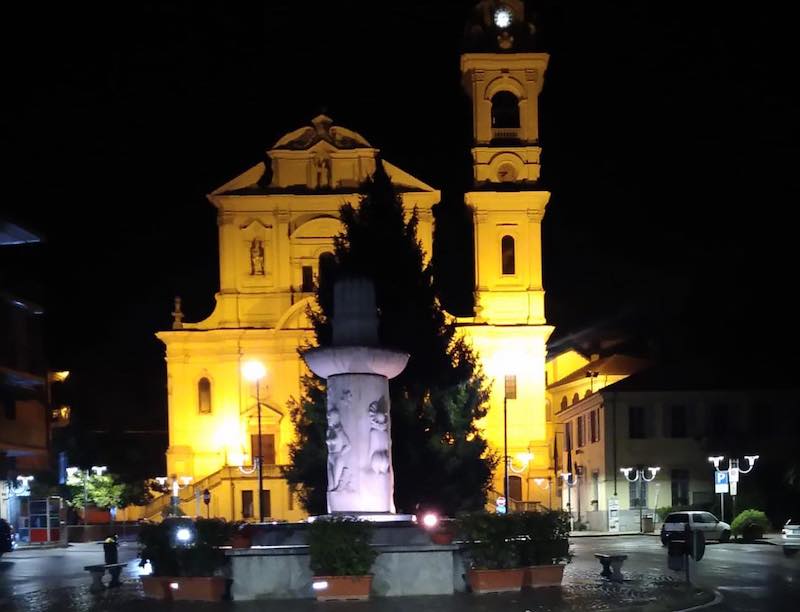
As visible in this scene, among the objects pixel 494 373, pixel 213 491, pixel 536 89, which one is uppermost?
pixel 536 89

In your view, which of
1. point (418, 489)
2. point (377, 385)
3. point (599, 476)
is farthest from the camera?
point (599, 476)

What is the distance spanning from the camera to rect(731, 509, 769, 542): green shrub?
49938mm

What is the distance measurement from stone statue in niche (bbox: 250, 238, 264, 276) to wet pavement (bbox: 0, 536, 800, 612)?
4322cm

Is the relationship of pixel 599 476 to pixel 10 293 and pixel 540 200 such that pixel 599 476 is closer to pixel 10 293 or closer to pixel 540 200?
pixel 540 200

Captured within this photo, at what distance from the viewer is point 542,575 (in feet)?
79.7

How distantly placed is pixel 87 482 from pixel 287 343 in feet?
43.4

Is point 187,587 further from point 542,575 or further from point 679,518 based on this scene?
point 679,518

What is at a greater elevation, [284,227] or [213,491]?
[284,227]

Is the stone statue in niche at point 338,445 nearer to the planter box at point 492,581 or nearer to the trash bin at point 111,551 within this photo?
the planter box at point 492,581

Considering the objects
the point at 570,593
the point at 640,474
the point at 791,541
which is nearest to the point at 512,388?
the point at 640,474

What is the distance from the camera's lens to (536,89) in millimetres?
79000

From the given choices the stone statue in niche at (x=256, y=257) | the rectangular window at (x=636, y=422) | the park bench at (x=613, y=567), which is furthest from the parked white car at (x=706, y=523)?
the stone statue in niche at (x=256, y=257)

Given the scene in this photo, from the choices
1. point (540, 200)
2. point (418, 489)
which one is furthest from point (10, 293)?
point (540, 200)

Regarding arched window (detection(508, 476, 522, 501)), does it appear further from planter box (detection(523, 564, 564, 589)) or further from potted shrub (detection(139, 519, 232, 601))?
potted shrub (detection(139, 519, 232, 601))
